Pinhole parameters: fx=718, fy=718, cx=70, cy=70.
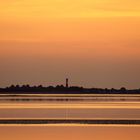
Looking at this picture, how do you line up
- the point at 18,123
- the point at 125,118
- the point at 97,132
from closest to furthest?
the point at 97,132
the point at 18,123
the point at 125,118

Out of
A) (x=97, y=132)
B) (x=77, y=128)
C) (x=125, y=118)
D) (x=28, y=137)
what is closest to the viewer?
(x=28, y=137)

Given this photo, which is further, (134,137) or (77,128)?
(77,128)

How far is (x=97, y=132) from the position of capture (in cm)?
2900

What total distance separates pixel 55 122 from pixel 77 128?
418 cm

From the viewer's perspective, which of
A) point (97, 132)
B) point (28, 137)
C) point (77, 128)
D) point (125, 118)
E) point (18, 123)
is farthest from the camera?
point (125, 118)

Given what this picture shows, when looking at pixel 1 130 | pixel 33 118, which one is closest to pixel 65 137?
pixel 1 130

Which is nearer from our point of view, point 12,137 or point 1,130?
point 12,137

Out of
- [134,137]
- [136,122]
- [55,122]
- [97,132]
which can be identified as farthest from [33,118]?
[134,137]

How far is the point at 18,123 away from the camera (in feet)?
112

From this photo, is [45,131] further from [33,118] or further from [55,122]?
[33,118]

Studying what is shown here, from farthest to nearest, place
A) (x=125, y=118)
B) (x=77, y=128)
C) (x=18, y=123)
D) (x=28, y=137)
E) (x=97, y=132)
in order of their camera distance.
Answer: (x=125, y=118), (x=18, y=123), (x=77, y=128), (x=97, y=132), (x=28, y=137)

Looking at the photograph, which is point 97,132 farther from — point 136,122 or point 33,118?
point 33,118

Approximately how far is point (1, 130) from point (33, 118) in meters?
7.87

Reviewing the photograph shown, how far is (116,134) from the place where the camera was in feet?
92.0
